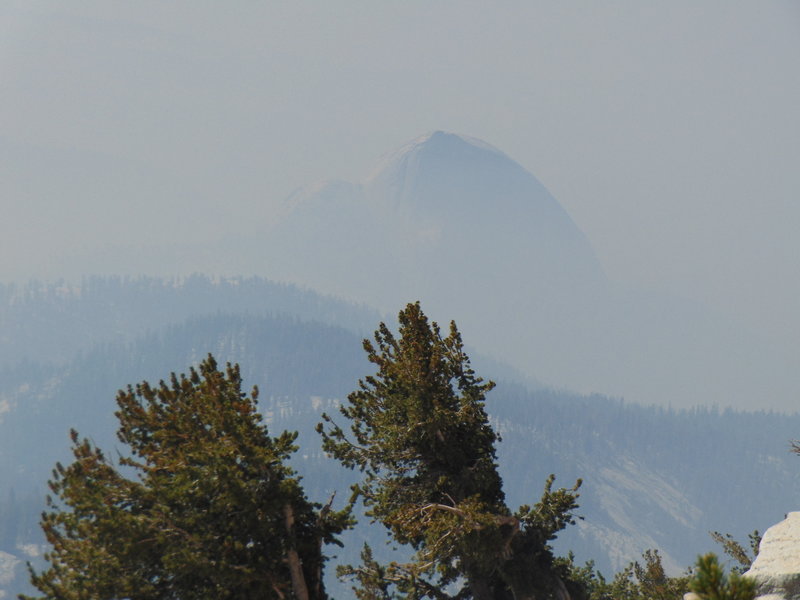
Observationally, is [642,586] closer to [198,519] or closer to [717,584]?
[198,519]

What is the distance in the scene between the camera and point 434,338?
25812 mm

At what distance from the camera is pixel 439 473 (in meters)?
26.1

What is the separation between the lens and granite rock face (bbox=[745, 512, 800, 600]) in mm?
15906

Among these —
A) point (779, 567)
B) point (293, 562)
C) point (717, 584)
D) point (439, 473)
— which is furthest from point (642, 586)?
point (717, 584)

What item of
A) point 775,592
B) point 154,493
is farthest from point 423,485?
point 775,592

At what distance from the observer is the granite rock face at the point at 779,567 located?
1591 cm

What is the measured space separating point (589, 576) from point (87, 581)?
29340 millimetres

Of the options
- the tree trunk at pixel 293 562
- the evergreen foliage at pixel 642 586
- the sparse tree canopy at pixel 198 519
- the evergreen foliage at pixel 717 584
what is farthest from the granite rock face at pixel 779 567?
the evergreen foliage at pixel 642 586

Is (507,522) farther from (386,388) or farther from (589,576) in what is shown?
(589,576)

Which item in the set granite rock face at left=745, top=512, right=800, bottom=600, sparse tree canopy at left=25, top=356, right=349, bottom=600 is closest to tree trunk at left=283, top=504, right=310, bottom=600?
sparse tree canopy at left=25, top=356, right=349, bottom=600

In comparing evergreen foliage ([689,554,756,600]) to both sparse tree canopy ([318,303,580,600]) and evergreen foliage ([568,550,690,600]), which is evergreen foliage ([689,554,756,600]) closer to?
sparse tree canopy ([318,303,580,600])

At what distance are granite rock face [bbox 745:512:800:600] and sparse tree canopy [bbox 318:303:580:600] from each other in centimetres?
744

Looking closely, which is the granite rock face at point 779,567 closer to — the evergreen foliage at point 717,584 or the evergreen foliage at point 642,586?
the evergreen foliage at point 717,584

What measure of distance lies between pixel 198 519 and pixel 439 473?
350 inches
